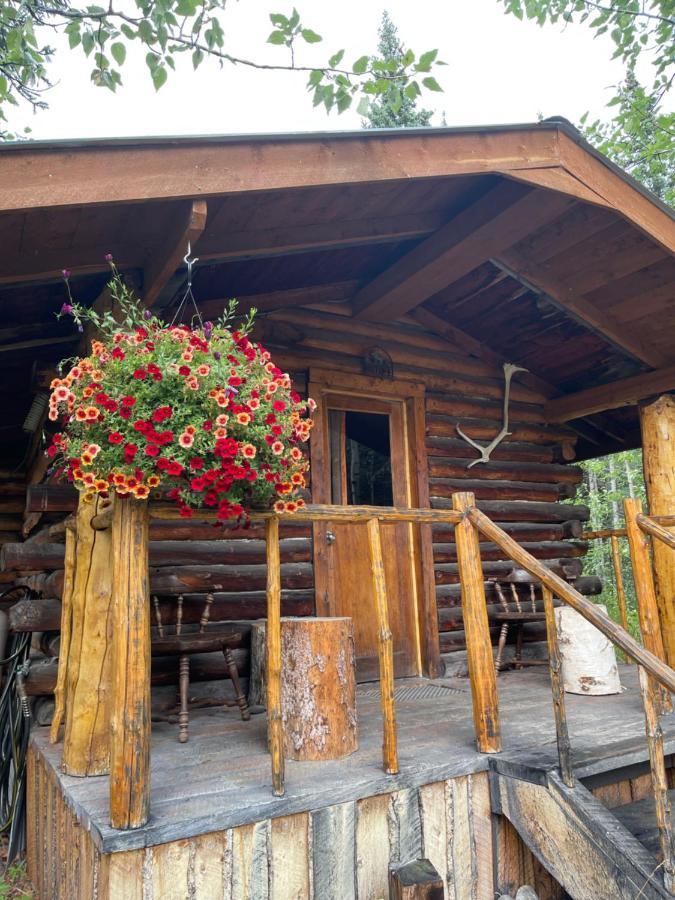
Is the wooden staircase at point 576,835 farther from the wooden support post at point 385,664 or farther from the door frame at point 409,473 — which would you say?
the door frame at point 409,473

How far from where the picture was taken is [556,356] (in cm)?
631

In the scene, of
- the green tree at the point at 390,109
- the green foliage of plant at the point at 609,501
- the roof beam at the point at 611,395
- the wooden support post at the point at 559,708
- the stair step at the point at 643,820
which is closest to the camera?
the wooden support post at the point at 559,708

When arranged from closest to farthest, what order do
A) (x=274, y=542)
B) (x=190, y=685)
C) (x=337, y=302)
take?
(x=274, y=542)
(x=190, y=685)
(x=337, y=302)

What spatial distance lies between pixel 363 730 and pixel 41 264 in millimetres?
3034

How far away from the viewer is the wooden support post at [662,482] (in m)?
5.09

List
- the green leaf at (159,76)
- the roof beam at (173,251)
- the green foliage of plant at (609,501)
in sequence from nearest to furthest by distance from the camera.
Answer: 1. the roof beam at (173,251)
2. the green leaf at (159,76)
3. the green foliage of plant at (609,501)

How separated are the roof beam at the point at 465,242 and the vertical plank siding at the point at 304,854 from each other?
311 cm

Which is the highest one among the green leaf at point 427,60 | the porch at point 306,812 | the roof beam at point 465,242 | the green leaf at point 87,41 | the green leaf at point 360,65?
the green leaf at point 87,41

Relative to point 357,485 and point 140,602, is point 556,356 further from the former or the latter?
point 140,602

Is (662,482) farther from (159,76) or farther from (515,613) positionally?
(159,76)

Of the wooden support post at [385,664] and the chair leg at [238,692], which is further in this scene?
the chair leg at [238,692]

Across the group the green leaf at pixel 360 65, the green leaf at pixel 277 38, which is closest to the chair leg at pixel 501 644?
the green leaf at pixel 360 65

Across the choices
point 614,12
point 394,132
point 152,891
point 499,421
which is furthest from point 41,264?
point 614,12

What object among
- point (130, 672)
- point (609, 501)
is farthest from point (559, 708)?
point (609, 501)
